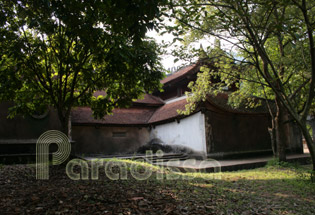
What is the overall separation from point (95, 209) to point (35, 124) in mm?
10168

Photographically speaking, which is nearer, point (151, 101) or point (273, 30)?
point (273, 30)

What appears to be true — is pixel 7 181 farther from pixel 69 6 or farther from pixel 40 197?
pixel 69 6

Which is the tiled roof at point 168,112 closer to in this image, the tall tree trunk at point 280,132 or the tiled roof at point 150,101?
the tiled roof at point 150,101

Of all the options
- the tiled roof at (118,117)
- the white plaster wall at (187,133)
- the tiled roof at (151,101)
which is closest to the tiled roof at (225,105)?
the white plaster wall at (187,133)

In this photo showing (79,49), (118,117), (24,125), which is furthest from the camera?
(118,117)

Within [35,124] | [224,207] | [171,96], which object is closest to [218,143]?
[171,96]

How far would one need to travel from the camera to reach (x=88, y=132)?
15102mm

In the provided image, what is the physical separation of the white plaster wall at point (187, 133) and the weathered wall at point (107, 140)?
159cm

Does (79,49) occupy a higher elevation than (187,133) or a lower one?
higher

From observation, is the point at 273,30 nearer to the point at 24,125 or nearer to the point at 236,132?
the point at 236,132

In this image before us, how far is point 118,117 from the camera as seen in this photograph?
650 inches

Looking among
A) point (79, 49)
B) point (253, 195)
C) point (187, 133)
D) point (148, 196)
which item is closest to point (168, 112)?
point (187, 133)

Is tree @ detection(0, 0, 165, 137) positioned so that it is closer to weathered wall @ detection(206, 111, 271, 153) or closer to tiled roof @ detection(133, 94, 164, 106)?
weathered wall @ detection(206, 111, 271, 153)

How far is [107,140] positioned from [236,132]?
8.17 metres
